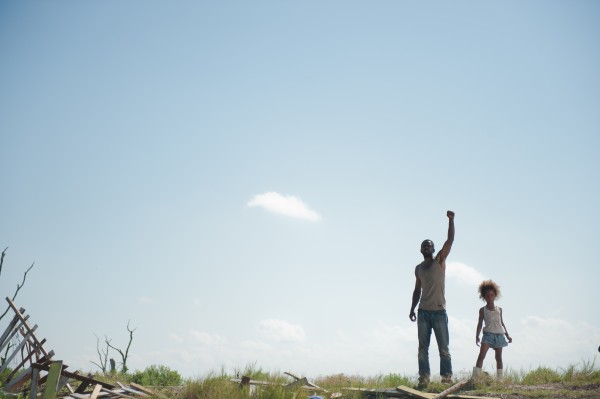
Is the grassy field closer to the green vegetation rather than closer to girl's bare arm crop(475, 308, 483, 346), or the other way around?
girl's bare arm crop(475, 308, 483, 346)

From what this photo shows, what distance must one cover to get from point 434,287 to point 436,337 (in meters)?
0.92

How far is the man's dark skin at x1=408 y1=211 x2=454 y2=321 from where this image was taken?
8.48 m

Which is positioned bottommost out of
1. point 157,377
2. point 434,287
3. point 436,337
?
point 157,377

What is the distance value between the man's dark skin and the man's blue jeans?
47cm

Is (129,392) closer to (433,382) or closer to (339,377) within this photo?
(339,377)

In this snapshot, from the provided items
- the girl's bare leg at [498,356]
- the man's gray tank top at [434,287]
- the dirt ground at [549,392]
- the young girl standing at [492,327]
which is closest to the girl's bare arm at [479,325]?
the young girl standing at [492,327]

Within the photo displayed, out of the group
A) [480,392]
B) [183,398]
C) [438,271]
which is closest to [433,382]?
[480,392]

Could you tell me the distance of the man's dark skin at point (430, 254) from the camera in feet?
27.8

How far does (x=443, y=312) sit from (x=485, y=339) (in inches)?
61.8

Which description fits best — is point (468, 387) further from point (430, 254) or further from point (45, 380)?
point (45, 380)

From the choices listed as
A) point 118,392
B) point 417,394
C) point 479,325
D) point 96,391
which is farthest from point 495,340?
point 96,391

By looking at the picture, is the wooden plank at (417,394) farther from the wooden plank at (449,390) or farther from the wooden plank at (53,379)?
the wooden plank at (53,379)

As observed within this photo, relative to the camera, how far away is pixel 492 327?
9.50 metres

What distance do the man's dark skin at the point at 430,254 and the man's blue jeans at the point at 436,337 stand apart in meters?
0.47
